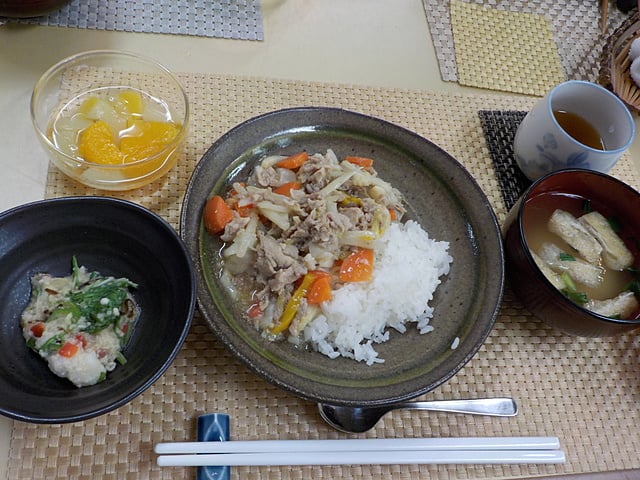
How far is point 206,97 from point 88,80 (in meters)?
0.41

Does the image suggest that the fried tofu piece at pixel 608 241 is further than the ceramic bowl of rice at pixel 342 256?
Yes

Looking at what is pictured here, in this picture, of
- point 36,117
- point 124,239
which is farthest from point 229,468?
point 36,117

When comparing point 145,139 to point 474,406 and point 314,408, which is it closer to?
point 314,408

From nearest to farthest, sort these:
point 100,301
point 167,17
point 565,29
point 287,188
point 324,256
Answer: point 100,301, point 324,256, point 287,188, point 167,17, point 565,29

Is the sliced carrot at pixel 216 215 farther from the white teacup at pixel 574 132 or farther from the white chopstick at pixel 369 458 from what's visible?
the white teacup at pixel 574 132

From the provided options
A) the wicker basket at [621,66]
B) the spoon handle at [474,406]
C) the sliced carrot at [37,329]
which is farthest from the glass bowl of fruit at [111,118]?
the wicker basket at [621,66]

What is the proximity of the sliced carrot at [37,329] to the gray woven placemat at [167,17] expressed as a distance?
1.35 m

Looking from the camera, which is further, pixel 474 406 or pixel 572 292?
pixel 572 292

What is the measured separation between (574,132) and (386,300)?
1.01 meters

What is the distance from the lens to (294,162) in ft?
5.50

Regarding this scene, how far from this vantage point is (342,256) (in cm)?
157

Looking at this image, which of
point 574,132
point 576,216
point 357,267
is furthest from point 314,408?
point 574,132

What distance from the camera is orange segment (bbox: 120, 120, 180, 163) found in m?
1.61

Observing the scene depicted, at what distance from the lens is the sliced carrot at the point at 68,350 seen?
1181 millimetres
